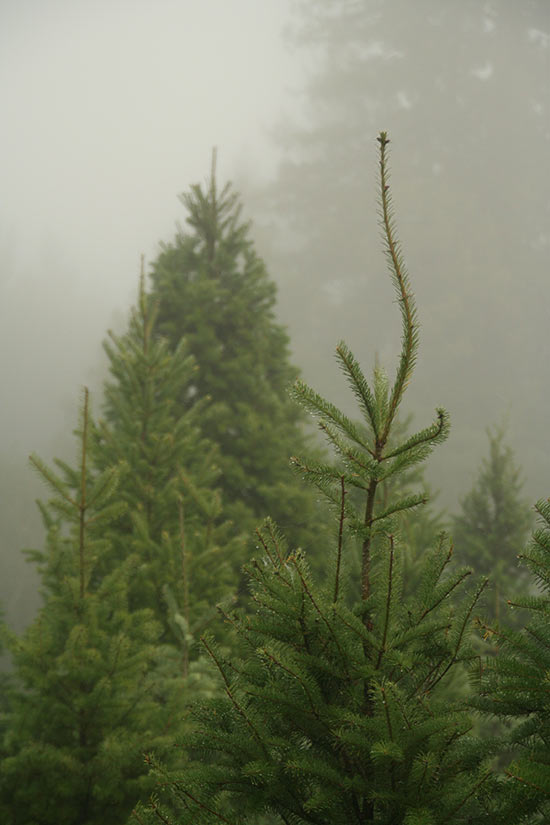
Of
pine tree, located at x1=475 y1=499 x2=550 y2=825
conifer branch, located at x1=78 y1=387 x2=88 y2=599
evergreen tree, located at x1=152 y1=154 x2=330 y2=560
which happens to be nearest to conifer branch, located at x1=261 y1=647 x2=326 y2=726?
pine tree, located at x1=475 y1=499 x2=550 y2=825

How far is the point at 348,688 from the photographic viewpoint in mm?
1928

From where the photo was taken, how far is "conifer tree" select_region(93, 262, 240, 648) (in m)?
5.43

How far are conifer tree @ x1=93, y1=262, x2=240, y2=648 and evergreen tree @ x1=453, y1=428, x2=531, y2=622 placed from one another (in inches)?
285

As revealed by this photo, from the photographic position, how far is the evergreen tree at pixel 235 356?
911 cm

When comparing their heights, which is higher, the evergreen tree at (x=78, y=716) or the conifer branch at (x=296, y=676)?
the conifer branch at (x=296, y=676)

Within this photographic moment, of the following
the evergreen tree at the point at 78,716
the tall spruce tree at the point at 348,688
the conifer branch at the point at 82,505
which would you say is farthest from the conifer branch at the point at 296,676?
the conifer branch at the point at 82,505

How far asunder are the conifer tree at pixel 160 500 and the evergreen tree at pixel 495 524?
7.23m

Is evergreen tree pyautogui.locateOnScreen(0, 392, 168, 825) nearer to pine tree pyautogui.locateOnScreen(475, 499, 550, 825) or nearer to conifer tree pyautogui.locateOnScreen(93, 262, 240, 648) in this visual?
conifer tree pyautogui.locateOnScreen(93, 262, 240, 648)

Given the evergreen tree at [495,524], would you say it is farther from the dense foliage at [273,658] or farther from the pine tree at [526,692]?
the pine tree at [526,692]

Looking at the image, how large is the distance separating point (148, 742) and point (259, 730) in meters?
2.24

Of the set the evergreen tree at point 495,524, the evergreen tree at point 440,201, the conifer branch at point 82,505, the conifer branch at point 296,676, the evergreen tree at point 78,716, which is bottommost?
the evergreen tree at point 78,716

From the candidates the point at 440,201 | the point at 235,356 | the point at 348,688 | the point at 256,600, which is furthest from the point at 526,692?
the point at 440,201

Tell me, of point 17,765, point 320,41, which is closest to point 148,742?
point 17,765

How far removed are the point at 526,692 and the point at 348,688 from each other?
2.14 feet
